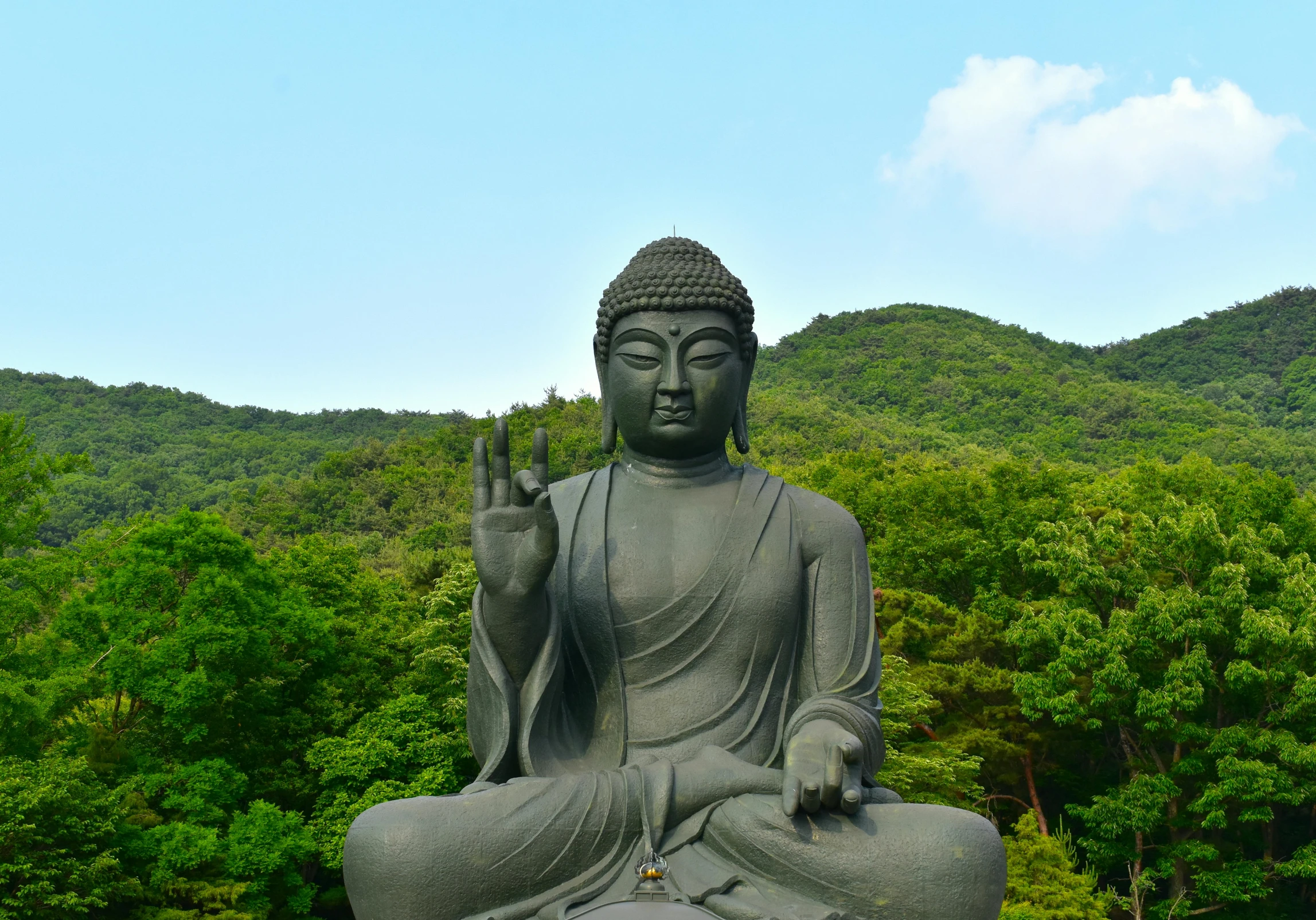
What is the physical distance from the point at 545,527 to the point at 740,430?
1563 millimetres

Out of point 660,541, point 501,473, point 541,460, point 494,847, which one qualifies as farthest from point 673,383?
point 494,847

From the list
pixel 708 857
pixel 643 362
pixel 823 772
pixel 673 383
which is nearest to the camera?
pixel 823 772

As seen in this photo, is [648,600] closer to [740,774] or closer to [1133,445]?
[740,774]

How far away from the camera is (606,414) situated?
6473 millimetres

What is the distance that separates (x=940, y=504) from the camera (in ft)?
82.7

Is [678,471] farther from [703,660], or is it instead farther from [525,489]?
[525,489]

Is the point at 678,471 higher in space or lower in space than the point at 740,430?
lower

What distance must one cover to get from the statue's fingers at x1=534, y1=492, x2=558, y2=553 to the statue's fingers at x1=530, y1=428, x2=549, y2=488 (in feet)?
0.42

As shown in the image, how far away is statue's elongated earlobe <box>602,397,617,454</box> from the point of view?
638 cm

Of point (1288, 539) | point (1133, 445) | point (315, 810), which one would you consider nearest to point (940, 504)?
point (1288, 539)

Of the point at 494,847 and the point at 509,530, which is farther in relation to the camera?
the point at 509,530

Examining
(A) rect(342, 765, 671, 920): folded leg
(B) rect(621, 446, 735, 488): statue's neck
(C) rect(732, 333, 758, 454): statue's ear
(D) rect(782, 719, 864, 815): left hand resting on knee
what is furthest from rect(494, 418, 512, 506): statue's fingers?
(D) rect(782, 719, 864, 815): left hand resting on knee

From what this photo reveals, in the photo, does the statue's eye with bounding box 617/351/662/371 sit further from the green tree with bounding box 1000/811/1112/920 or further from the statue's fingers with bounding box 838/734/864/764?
the green tree with bounding box 1000/811/1112/920

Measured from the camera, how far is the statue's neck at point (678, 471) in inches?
252
